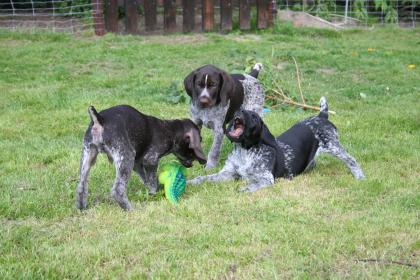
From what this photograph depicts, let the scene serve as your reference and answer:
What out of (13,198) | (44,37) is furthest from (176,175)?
(44,37)

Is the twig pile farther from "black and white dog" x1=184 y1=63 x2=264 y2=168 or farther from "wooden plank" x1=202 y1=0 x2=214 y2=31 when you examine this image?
"wooden plank" x1=202 y1=0 x2=214 y2=31

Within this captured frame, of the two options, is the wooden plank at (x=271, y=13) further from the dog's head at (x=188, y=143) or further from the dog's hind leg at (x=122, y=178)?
the dog's hind leg at (x=122, y=178)

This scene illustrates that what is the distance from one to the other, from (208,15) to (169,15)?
1.11 meters

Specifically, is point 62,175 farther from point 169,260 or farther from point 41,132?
point 169,260

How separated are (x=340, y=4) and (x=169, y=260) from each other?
19667 mm

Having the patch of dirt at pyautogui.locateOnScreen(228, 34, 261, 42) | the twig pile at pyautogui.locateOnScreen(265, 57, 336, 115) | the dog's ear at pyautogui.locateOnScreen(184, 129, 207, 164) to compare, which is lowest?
the twig pile at pyautogui.locateOnScreen(265, 57, 336, 115)

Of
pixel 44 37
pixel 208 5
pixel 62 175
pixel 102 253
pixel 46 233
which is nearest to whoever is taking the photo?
pixel 102 253

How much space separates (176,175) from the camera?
6.49 metres

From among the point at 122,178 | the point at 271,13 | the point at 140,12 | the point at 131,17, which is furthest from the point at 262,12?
the point at 122,178

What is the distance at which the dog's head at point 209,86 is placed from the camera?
25.2 ft

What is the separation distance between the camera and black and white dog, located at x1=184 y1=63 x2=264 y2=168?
7.70 m

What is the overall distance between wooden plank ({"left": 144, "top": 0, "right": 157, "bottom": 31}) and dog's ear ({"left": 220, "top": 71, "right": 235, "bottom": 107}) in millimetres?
10329

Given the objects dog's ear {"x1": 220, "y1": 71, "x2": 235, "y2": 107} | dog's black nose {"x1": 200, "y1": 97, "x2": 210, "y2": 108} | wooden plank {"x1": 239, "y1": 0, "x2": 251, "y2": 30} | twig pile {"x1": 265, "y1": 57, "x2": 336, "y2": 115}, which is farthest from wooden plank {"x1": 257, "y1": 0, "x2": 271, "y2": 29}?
dog's black nose {"x1": 200, "y1": 97, "x2": 210, "y2": 108}

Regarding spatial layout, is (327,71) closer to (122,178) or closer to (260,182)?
(260,182)
